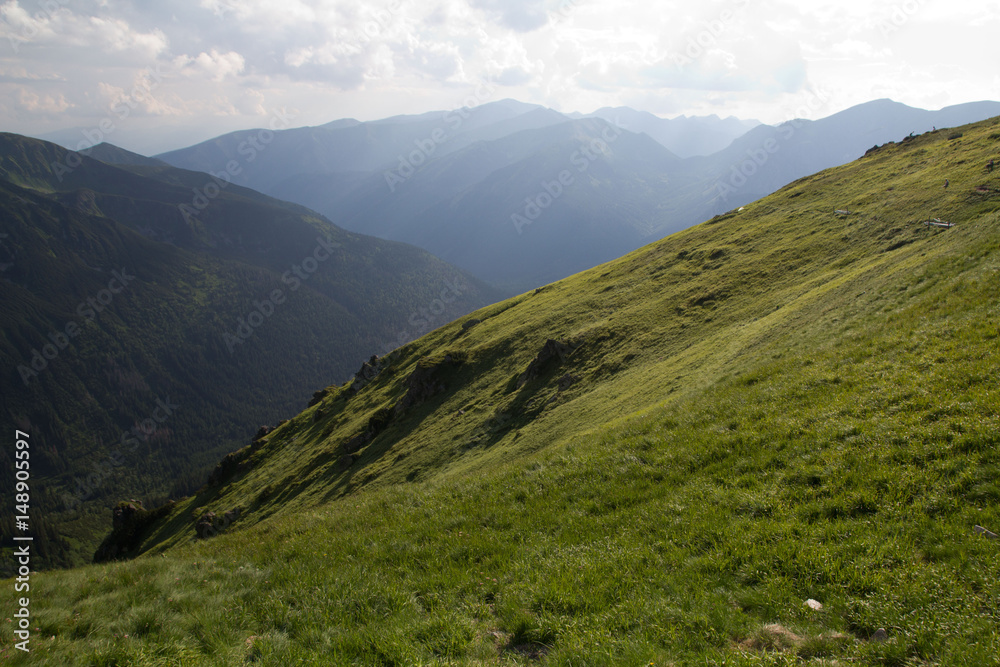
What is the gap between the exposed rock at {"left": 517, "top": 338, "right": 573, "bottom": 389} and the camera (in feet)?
161

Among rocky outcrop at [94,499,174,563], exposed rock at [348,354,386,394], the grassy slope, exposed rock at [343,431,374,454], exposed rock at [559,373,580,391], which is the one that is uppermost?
the grassy slope

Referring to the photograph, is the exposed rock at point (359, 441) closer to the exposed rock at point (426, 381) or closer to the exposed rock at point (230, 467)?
the exposed rock at point (426, 381)

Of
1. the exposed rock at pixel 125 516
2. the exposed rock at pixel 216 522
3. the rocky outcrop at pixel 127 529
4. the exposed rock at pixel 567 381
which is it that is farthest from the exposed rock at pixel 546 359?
the exposed rock at pixel 125 516

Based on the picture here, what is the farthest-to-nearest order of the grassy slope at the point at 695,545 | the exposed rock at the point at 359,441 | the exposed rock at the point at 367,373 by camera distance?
1. the exposed rock at the point at 367,373
2. the exposed rock at the point at 359,441
3. the grassy slope at the point at 695,545

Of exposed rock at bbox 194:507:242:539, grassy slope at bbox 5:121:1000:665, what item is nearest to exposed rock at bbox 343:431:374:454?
exposed rock at bbox 194:507:242:539

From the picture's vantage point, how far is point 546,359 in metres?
49.6

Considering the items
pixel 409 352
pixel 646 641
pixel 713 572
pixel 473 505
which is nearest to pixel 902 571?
pixel 713 572

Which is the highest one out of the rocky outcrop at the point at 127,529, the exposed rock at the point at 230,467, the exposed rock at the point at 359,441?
the exposed rock at the point at 359,441

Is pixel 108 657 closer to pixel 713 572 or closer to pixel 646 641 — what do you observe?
pixel 646 641

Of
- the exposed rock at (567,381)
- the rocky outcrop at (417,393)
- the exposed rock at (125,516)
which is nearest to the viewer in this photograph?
the exposed rock at (567,381)

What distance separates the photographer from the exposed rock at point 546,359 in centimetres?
4916

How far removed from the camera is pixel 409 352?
3666 inches

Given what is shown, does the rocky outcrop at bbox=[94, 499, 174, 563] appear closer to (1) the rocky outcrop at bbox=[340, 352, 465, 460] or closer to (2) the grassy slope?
(1) the rocky outcrop at bbox=[340, 352, 465, 460]

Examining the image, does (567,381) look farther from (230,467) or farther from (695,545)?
(230,467)
